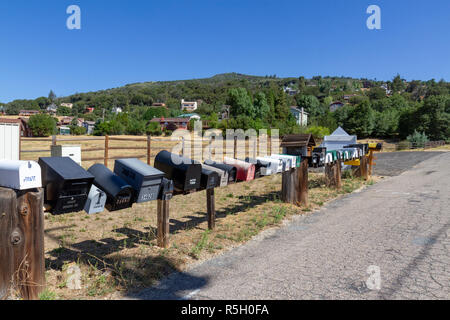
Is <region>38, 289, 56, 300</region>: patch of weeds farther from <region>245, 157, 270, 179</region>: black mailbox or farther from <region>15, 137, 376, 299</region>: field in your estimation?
<region>245, 157, 270, 179</region>: black mailbox

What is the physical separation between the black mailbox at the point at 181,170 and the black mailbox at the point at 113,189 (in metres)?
0.84

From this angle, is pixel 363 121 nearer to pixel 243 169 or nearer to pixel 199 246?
pixel 243 169

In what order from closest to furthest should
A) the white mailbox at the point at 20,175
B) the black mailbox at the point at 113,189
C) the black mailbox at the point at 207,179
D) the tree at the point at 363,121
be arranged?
the white mailbox at the point at 20,175, the black mailbox at the point at 113,189, the black mailbox at the point at 207,179, the tree at the point at 363,121

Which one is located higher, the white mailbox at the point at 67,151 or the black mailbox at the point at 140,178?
the white mailbox at the point at 67,151

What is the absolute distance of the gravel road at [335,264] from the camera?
123 inches

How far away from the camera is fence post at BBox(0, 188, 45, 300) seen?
101 inches

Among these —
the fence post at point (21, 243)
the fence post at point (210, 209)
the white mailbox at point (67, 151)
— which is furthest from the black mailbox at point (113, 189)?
the white mailbox at point (67, 151)

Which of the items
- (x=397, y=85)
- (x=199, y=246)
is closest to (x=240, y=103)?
(x=199, y=246)

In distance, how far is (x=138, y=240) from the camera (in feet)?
15.6

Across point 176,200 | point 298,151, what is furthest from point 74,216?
point 298,151

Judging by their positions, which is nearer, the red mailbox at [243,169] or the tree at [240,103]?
the red mailbox at [243,169]

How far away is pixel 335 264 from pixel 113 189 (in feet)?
8.44

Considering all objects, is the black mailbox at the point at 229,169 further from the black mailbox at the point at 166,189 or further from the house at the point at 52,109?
the house at the point at 52,109
